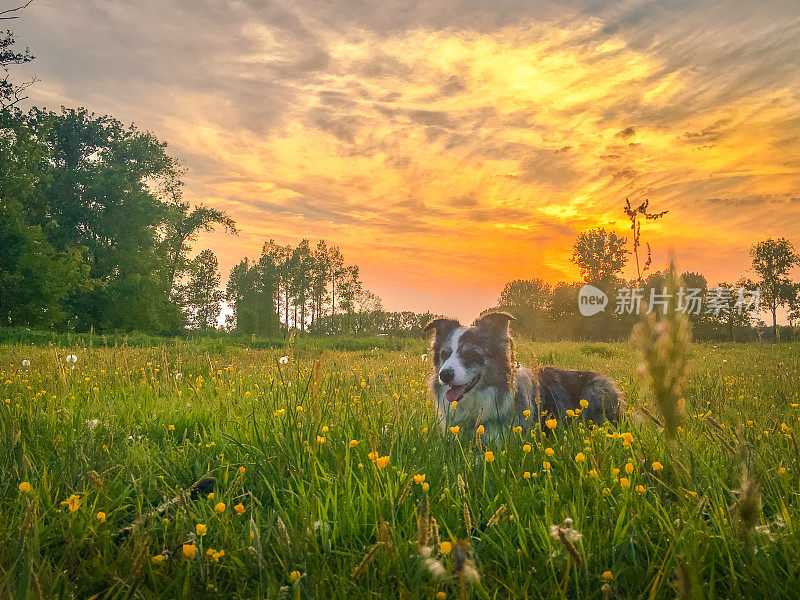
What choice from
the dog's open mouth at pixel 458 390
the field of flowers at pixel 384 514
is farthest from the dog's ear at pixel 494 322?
the field of flowers at pixel 384 514

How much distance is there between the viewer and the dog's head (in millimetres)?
6031

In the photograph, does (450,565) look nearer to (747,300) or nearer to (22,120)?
(22,120)

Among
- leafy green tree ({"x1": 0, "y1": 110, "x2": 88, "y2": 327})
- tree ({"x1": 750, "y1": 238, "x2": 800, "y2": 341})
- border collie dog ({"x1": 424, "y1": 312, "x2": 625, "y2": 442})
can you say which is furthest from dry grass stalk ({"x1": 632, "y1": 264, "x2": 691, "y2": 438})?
tree ({"x1": 750, "y1": 238, "x2": 800, "y2": 341})

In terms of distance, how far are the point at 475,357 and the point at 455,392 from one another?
54 centimetres

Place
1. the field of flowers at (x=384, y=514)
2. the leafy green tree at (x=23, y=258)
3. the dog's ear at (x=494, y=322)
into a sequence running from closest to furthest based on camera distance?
the field of flowers at (x=384, y=514) < the dog's ear at (x=494, y=322) < the leafy green tree at (x=23, y=258)

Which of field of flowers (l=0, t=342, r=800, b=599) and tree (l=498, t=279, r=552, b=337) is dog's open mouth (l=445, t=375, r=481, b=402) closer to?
field of flowers (l=0, t=342, r=800, b=599)

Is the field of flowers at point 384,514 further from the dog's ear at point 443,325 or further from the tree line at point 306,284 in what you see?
the tree line at point 306,284

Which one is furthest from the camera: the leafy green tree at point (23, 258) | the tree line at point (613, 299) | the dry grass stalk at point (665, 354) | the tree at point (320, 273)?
the tree at point (320, 273)

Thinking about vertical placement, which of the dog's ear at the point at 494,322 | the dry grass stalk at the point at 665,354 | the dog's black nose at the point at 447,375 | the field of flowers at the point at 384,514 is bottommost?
the field of flowers at the point at 384,514

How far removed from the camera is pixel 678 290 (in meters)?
1.06

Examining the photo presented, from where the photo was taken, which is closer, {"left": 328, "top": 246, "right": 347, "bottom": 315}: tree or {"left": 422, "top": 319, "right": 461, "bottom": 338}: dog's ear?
{"left": 422, "top": 319, "right": 461, "bottom": 338}: dog's ear

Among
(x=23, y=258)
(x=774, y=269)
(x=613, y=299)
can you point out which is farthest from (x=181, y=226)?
(x=774, y=269)

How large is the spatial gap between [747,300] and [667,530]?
7546 centimetres

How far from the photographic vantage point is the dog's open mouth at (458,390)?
6.08m
